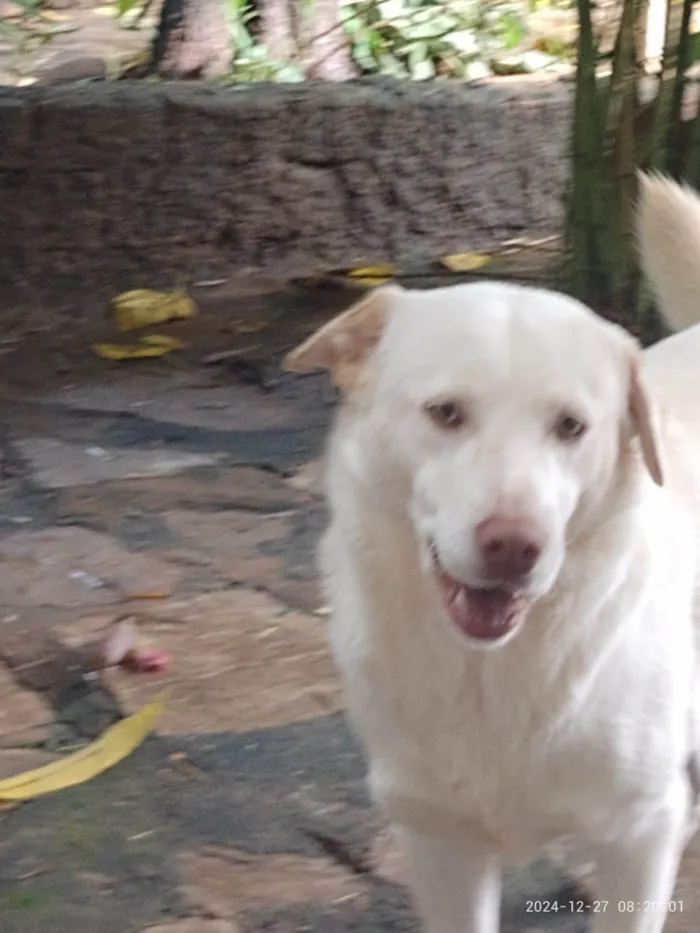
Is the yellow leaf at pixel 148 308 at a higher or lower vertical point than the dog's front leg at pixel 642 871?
lower

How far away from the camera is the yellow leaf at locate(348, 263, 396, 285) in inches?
177

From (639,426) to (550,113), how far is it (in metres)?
3.48

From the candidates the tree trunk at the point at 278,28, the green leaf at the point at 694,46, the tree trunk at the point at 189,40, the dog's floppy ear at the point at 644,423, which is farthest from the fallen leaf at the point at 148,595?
the tree trunk at the point at 278,28

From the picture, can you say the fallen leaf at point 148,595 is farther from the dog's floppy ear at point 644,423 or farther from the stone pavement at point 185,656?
the dog's floppy ear at point 644,423

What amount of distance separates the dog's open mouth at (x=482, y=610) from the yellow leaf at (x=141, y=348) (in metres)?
2.68

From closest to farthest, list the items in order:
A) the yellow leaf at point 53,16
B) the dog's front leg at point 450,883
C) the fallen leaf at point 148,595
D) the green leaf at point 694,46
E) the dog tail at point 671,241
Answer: the dog's front leg at point 450,883
the dog tail at point 671,241
the fallen leaf at point 148,595
the green leaf at point 694,46
the yellow leaf at point 53,16

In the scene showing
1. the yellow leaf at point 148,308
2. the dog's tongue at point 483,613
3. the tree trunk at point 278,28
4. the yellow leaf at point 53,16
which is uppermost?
the dog's tongue at point 483,613

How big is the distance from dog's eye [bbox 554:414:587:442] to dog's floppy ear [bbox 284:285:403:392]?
28 centimetres

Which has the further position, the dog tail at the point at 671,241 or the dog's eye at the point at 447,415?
the dog tail at the point at 671,241

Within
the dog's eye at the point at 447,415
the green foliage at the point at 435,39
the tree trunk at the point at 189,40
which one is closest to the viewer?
the dog's eye at the point at 447,415

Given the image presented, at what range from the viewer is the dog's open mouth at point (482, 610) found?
1.46 metres

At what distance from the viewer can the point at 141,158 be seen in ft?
13.9

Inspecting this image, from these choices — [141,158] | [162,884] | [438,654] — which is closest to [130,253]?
[141,158]

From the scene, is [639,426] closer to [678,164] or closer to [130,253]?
[678,164]
